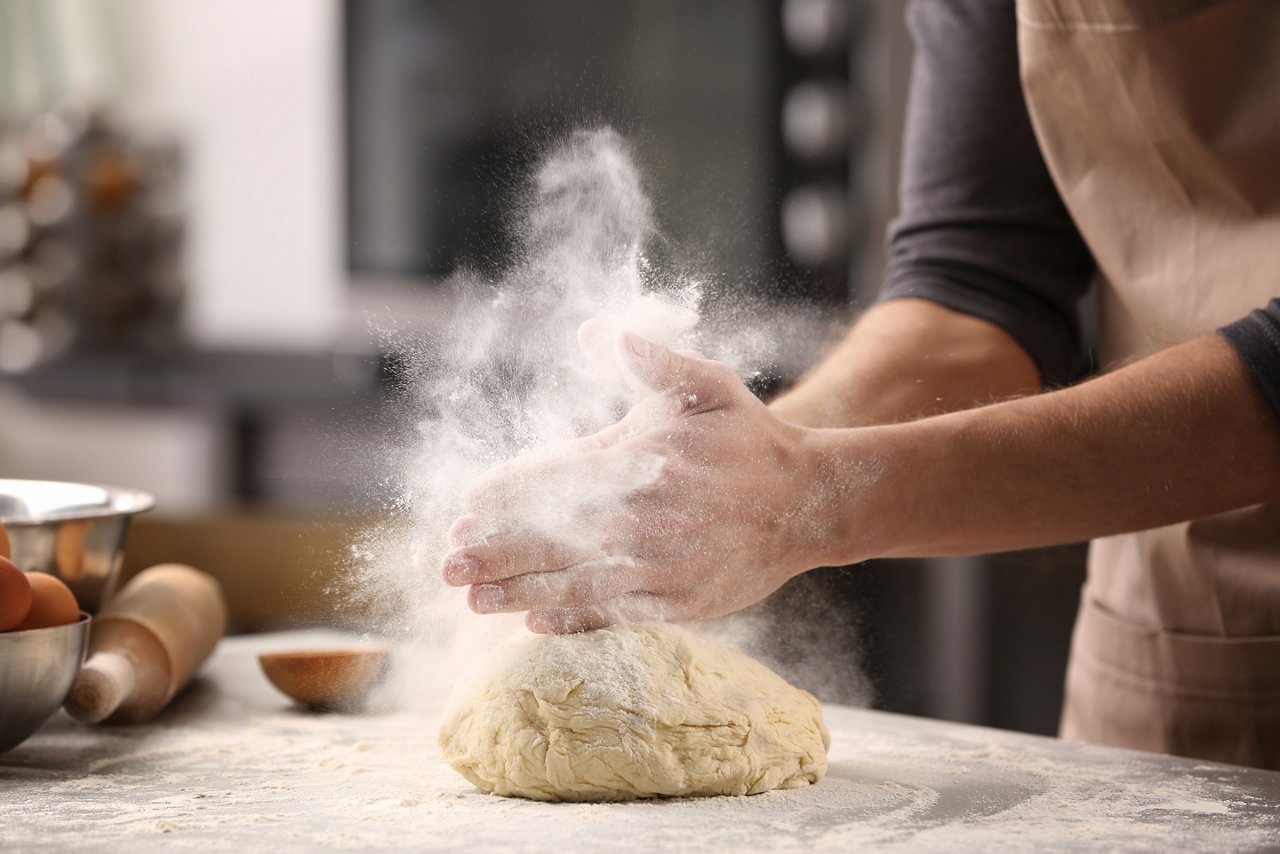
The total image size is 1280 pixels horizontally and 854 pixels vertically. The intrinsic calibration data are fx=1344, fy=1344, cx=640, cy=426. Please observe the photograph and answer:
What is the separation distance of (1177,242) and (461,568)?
783 millimetres

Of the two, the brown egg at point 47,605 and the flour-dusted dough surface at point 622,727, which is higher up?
the brown egg at point 47,605

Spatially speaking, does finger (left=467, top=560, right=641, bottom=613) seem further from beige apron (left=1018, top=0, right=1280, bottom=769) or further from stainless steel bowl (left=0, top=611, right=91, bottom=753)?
beige apron (left=1018, top=0, right=1280, bottom=769)

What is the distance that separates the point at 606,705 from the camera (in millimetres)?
1020

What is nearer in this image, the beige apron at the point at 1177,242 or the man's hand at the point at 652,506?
the man's hand at the point at 652,506

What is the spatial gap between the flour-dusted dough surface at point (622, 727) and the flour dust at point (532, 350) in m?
0.12

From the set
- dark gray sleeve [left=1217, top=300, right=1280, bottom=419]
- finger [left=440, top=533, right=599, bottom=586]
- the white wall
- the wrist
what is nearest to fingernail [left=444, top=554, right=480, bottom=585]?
finger [left=440, top=533, right=599, bottom=586]

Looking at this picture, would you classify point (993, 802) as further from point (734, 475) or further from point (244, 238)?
point (244, 238)

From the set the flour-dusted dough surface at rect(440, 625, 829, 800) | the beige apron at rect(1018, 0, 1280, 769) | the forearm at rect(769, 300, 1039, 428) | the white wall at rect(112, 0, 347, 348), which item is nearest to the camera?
the flour-dusted dough surface at rect(440, 625, 829, 800)

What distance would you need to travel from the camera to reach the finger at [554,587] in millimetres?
1026

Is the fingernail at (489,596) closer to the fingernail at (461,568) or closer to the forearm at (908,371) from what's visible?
the fingernail at (461,568)

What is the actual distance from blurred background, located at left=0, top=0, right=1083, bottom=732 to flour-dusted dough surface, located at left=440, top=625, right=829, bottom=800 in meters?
0.21

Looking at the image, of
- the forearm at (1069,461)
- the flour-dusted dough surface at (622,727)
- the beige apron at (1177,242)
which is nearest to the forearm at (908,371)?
the beige apron at (1177,242)

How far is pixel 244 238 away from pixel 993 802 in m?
3.40

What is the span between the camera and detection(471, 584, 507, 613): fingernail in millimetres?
1025
